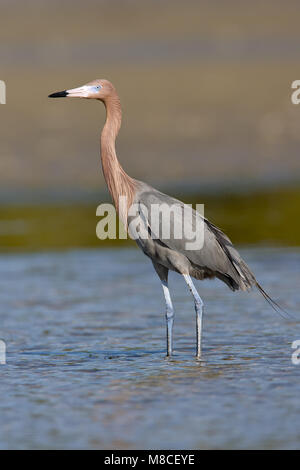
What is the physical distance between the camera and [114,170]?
29.7 ft

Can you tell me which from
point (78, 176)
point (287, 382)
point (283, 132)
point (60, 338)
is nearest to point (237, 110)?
point (283, 132)

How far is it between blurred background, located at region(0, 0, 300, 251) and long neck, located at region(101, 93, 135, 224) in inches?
241

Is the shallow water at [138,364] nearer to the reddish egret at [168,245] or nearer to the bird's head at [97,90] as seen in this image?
the reddish egret at [168,245]

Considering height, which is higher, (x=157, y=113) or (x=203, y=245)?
(x=157, y=113)

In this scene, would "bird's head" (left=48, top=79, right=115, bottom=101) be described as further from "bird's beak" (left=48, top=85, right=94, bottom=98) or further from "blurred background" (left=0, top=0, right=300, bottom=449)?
"blurred background" (left=0, top=0, right=300, bottom=449)

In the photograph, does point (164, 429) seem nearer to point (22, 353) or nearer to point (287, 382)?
point (287, 382)

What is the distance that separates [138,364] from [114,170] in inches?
65.8

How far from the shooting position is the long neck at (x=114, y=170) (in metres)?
8.95

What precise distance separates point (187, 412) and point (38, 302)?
4.66 meters
